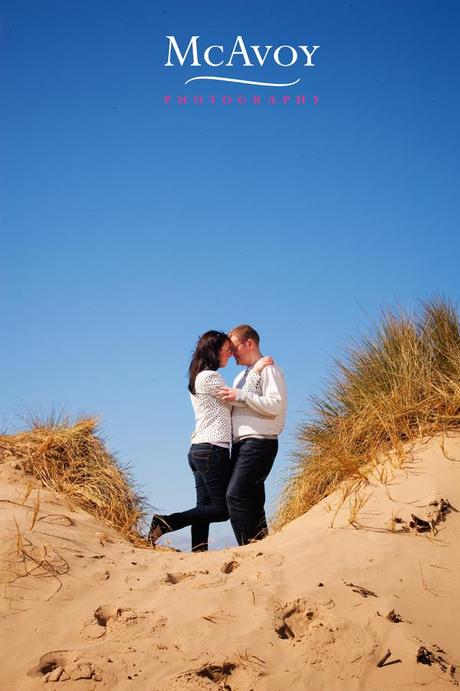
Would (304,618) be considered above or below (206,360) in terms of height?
below

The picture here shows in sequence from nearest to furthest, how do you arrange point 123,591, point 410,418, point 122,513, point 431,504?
1. point 123,591
2. point 431,504
3. point 410,418
4. point 122,513

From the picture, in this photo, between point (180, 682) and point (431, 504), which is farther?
point (431, 504)

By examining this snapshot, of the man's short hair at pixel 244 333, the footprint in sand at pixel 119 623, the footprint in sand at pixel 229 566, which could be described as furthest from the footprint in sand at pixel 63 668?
the man's short hair at pixel 244 333

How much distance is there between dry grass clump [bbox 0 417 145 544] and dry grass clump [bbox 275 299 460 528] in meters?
1.35

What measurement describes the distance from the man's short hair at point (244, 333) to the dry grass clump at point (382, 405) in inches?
35.4

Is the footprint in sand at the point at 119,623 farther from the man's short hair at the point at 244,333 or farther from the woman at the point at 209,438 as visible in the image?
the man's short hair at the point at 244,333

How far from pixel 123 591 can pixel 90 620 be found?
0.34 metres

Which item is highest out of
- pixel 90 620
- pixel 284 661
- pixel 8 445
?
pixel 8 445

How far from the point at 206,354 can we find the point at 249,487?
3.78 feet

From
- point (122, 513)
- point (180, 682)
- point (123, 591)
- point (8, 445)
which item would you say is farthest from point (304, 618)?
point (8, 445)

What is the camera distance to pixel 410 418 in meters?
5.31

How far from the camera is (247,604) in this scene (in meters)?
3.36

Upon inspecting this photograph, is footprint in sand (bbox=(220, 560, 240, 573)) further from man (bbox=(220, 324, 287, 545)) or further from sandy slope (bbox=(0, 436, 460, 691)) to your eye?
man (bbox=(220, 324, 287, 545))

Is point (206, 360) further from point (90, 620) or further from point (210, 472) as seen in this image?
point (90, 620)
